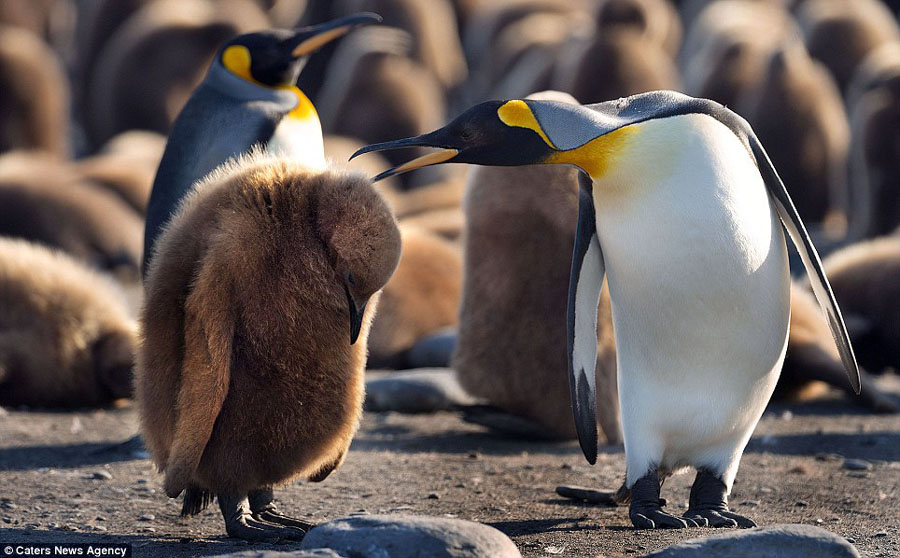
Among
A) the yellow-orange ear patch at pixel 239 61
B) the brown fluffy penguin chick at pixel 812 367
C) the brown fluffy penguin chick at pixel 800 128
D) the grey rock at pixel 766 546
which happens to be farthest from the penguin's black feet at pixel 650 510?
the brown fluffy penguin chick at pixel 800 128

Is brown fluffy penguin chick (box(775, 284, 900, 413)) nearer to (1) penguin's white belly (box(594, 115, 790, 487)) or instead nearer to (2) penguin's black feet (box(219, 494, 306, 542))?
(1) penguin's white belly (box(594, 115, 790, 487))

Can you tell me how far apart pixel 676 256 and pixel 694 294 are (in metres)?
0.11

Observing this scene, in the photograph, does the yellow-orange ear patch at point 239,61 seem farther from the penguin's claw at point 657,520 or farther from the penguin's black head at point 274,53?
the penguin's claw at point 657,520

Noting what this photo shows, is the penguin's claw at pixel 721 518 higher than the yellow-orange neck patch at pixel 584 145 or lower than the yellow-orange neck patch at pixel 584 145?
lower

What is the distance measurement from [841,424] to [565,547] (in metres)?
2.41

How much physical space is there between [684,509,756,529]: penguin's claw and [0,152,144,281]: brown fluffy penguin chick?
5591 millimetres

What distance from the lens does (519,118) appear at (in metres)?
3.28

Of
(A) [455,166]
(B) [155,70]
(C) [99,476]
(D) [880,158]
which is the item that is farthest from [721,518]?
(B) [155,70]

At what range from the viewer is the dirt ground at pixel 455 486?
3.26 meters

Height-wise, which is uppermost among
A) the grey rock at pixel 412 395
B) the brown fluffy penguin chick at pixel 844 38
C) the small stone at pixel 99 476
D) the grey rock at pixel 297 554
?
the brown fluffy penguin chick at pixel 844 38

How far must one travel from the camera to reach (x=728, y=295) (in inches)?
132

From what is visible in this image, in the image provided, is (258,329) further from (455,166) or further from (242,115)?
(455,166)

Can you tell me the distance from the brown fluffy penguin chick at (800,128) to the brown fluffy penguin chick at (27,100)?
6.00 metres

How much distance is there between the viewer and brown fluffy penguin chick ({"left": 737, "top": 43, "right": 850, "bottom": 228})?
36.7 feet
